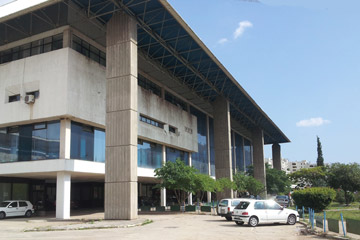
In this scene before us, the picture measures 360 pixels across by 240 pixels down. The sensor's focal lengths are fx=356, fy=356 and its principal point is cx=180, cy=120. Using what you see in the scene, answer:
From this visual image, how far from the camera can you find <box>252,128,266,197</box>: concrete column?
61.8 metres

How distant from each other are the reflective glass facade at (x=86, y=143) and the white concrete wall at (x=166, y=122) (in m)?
5.52

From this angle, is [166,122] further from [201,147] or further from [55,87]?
[55,87]

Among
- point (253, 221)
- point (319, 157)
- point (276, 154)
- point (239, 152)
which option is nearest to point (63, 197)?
point (253, 221)

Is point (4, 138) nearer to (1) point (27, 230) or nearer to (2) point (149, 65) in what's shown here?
(1) point (27, 230)

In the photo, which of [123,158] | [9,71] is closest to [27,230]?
[123,158]

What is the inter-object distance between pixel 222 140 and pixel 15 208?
24809 millimetres

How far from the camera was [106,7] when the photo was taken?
25.9m

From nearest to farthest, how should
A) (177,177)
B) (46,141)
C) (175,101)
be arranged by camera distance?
(46,141)
(177,177)
(175,101)

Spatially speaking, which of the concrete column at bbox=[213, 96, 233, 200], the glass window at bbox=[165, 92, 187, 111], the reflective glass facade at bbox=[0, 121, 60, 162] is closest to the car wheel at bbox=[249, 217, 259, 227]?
the reflective glass facade at bbox=[0, 121, 60, 162]

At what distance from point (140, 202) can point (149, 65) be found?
16.2 metres

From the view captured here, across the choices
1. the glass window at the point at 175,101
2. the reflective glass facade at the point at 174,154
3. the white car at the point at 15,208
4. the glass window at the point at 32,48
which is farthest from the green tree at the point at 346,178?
the glass window at the point at 32,48

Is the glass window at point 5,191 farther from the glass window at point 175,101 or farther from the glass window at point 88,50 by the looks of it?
the glass window at point 175,101

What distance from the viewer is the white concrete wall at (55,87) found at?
2581 centimetres

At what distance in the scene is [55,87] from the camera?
26031 millimetres
